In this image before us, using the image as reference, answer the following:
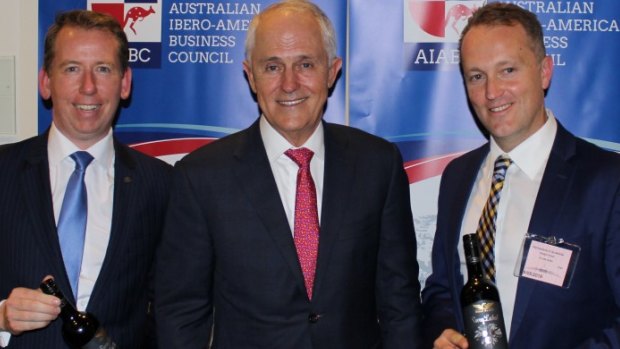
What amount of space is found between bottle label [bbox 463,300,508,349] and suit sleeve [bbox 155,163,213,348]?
1.01 m

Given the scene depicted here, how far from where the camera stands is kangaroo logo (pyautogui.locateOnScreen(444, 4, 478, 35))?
381cm

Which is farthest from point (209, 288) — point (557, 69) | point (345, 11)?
point (557, 69)

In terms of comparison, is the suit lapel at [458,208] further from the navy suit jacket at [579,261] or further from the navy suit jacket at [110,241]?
the navy suit jacket at [110,241]

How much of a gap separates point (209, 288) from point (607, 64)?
2.40 m

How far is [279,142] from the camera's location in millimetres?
2846

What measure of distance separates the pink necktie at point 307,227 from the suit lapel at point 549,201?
76 cm

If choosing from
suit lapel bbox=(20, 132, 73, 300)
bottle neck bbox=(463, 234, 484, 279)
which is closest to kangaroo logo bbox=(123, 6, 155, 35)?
suit lapel bbox=(20, 132, 73, 300)

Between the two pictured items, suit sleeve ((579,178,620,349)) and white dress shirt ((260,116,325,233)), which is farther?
white dress shirt ((260,116,325,233))

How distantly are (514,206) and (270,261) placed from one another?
947mm

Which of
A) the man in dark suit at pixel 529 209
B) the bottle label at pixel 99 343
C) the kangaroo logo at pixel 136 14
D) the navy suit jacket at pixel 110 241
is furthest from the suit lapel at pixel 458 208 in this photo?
the kangaroo logo at pixel 136 14

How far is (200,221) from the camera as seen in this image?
2.73 meters

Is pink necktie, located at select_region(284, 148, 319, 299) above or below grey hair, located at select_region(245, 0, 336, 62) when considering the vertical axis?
below

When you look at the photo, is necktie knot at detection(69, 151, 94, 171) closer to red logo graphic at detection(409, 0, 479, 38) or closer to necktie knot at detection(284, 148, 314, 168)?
necktie knot at detection(284, 148, 314, 168)

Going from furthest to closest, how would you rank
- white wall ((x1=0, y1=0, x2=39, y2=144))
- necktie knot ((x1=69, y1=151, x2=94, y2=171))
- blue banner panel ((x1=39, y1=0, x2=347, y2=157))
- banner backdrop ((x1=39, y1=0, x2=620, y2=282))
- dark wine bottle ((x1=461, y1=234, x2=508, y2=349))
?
white wall ((x1=0, y1=0, x2=39, y2=144)) → blue banner panel ((x1=39, y1=0, x2=347, y2=157)) → banner backdrop ((x1=39, y1=0, x2=620, y2=282)) → necktie knot ((x1=69, y1=151, x2=94, y2=171)) → dark wine bottle ((x1=461, y1=234, x2=508, y2=349))
